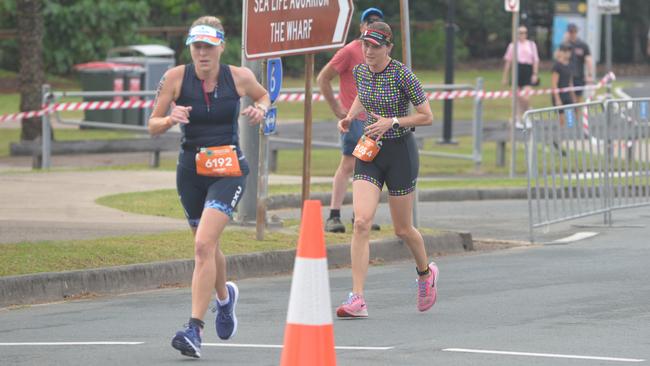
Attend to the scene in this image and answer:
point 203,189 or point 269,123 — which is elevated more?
point 269,123

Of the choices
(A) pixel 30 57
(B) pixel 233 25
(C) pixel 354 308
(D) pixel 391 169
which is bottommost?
(C) pixel 354 308

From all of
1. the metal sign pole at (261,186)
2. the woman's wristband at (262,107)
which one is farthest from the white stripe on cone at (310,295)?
the metal sign pole at (261,186)

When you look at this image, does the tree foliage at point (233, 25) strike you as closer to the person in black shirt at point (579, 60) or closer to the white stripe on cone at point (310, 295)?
the person in black shirt at point (579, 60)

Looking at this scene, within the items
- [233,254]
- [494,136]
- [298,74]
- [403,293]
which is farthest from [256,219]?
[298,74]

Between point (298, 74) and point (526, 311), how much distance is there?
4857 centimetres

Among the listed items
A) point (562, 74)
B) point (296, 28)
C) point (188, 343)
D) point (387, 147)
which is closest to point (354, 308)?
point (387, 147)

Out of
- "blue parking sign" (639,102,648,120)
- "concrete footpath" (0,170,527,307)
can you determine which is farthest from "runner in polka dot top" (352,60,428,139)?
"blue parking sign" (639,102,648,120)

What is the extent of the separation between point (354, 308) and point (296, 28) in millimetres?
3521

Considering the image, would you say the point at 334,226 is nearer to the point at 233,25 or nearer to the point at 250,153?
the point at 250,153

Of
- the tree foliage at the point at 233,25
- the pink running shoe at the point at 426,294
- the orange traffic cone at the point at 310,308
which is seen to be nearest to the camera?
the orange traffic cone at the point at 310,308

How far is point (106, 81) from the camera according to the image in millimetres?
32656

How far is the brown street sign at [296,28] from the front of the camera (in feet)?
41.8

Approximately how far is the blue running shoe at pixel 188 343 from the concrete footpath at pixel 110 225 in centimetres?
281

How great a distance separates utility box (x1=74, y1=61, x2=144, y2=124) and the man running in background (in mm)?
16497
